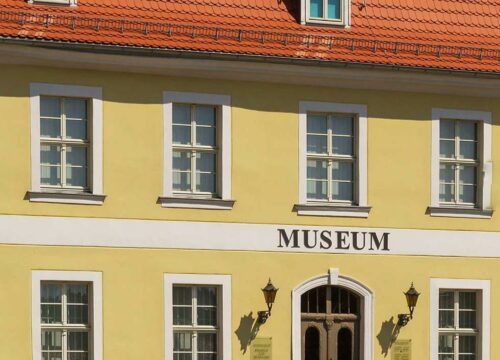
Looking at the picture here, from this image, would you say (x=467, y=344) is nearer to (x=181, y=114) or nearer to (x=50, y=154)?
(x=181, y=114)

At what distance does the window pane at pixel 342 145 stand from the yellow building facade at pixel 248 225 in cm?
14

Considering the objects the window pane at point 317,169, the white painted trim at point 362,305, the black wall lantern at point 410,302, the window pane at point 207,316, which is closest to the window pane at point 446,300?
the black wall lantern at point 410,302

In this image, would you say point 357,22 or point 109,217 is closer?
point 109,217

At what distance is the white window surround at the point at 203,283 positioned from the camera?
32.4 metres

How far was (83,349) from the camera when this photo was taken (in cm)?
3197

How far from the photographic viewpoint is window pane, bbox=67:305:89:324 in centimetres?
3195

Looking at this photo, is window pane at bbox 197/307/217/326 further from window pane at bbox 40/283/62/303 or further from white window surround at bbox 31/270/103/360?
window pane at bbox 40/283/62/303

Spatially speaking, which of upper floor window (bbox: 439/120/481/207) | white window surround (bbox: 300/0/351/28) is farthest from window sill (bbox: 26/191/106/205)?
upper floor window (bbox: 439/120/481/207)

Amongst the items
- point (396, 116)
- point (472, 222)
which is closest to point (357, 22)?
point (396, 116)

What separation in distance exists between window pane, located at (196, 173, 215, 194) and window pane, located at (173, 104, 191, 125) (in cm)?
89

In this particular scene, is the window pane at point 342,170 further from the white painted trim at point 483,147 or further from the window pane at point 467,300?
the window pane at point 467,300

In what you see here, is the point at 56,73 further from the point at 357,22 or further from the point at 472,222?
the point at 472,222

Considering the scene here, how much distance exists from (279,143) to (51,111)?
3852 millimetres

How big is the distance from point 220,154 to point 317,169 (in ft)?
5.88
